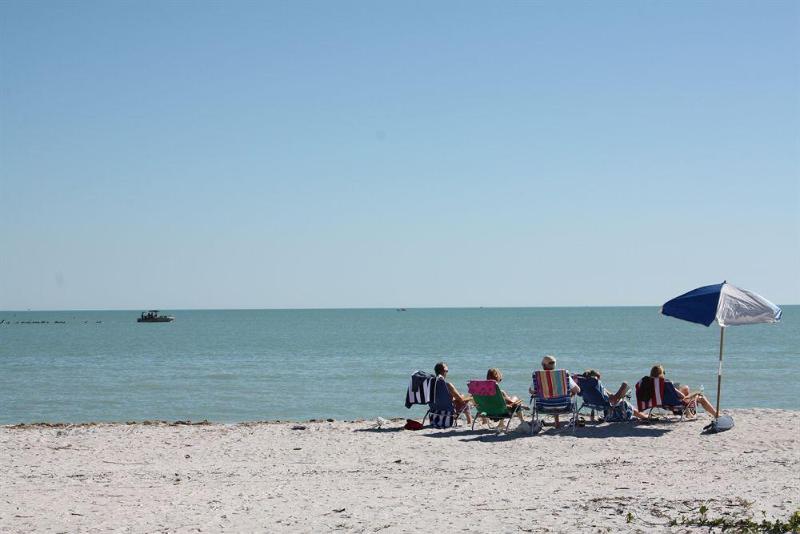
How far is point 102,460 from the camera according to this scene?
33.4 ft

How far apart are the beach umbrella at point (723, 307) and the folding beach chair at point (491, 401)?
2598 millimetres

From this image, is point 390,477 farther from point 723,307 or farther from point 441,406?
point 723,307

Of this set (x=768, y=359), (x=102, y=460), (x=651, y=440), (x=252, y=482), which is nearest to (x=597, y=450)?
(x=651, y=440)

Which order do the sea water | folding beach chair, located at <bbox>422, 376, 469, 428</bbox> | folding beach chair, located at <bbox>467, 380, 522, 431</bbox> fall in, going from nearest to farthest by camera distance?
folding beach chair, located at <bbox>467, 380, 522, 431</bbox>, folding beach chair, located at <bbox>422, 376, 469, 428</bbox>, the sea water

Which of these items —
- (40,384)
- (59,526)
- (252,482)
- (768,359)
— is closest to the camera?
(59,526)

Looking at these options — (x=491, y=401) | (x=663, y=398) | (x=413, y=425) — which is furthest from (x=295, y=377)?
(x=663, y=398)

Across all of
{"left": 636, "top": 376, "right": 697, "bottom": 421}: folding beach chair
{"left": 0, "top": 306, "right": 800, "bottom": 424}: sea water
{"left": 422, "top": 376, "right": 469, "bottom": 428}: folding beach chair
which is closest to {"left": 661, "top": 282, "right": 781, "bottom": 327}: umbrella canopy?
{"left": 636, "top": 376, "right": 697, "bottom": 421}: folding beach chair

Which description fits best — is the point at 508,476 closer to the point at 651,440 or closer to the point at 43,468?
the point at 651,440

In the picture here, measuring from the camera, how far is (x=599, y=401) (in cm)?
1231

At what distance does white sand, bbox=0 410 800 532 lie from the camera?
6.50m

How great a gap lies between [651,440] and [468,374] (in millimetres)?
20437

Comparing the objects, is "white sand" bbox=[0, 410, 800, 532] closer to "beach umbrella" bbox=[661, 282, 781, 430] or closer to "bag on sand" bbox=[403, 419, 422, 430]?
"bag on sand" bbox=[403, 419, 422, 430]

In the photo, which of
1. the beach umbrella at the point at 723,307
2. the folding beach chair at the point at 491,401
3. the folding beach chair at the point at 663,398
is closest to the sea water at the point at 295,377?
the folding beach chair at the point at 491,401

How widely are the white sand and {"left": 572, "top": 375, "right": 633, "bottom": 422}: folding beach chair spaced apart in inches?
9.9
